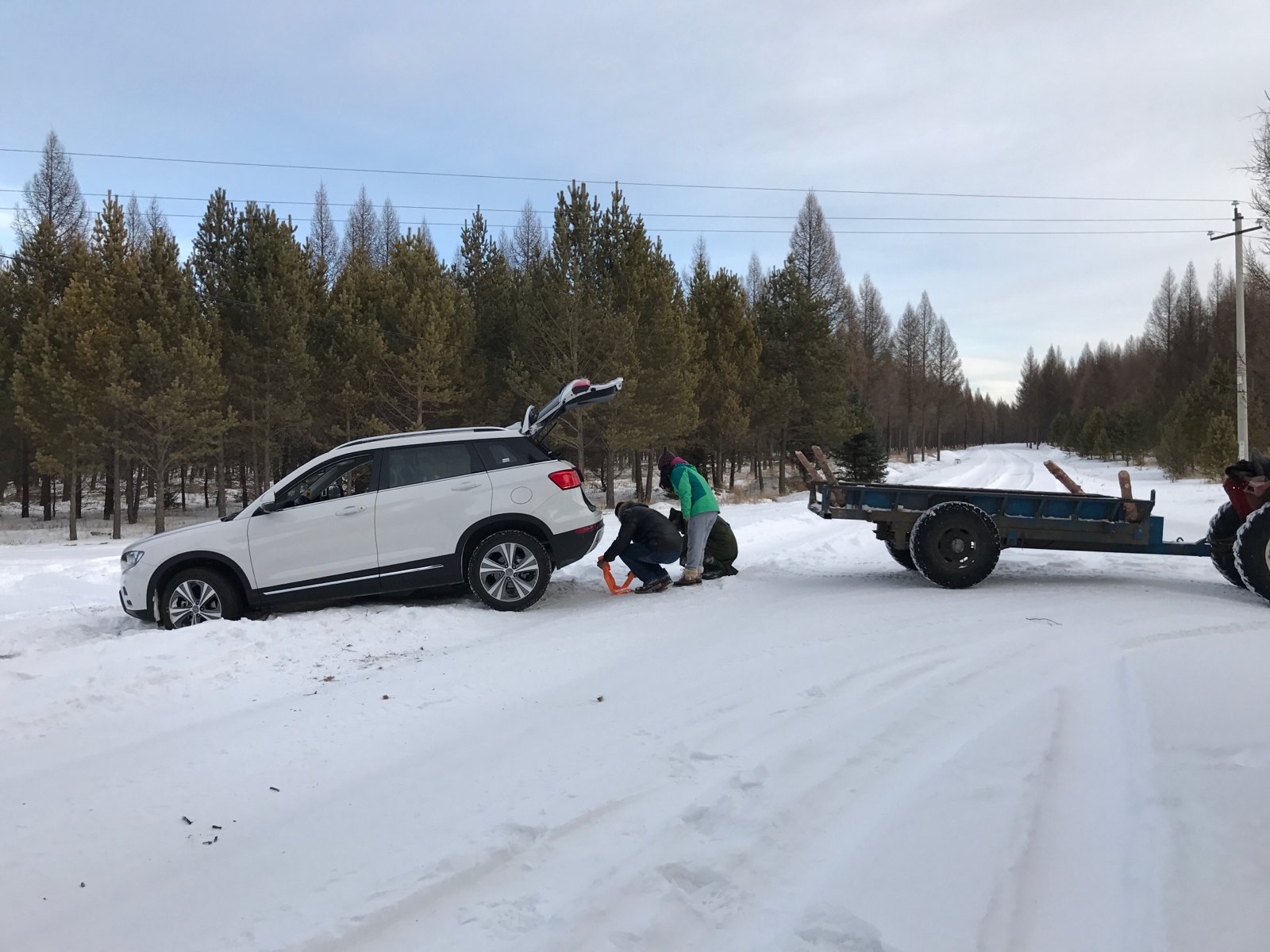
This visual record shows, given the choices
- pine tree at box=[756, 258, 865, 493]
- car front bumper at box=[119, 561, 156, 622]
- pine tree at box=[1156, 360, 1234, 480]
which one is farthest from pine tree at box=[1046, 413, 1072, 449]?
car front bumper at box=[119, 561, 156, 622]

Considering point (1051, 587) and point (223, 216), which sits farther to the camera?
point (223, 216)

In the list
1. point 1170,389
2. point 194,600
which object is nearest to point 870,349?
point 1170,389

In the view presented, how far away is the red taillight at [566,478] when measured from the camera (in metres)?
8.12

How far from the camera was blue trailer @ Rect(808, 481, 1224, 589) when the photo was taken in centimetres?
853

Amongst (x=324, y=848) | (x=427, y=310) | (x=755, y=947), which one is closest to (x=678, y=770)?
(x=755, y=947)

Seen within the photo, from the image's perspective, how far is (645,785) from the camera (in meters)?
3.71

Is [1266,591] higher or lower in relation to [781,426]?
lower

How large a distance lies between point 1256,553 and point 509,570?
288 inches

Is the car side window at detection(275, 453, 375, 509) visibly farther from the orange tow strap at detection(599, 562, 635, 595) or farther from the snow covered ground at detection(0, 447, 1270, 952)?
the orange tow strap at detection(599, 562, 635, 595)

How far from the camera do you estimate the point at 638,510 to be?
29.0 ft

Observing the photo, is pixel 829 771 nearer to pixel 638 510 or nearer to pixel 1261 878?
pixel 1261 878

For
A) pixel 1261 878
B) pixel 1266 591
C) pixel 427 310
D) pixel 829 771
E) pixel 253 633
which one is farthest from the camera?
pixel 427 310

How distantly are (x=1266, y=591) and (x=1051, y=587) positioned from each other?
6.05ft

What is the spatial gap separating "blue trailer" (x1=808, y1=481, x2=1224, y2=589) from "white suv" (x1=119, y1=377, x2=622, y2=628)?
3.73 m
